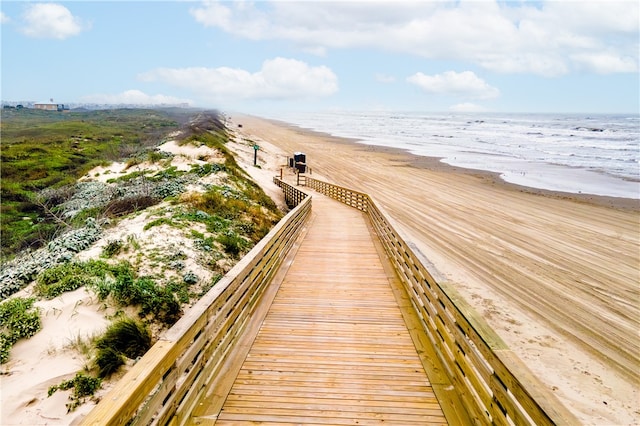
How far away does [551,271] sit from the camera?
497 inches

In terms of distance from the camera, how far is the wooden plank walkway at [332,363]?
4000mm

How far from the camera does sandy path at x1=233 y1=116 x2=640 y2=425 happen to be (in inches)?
303

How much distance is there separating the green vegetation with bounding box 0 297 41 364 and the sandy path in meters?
9.10

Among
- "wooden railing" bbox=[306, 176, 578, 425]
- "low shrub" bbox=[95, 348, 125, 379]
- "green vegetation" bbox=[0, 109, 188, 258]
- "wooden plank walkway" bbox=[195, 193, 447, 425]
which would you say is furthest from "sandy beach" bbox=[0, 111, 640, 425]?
"green vegetation" bbox=[0, 109, 188, 258]

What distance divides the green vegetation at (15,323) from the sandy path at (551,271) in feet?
29.9

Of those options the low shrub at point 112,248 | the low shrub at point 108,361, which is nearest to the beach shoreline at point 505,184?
the low shrub at point 112,248

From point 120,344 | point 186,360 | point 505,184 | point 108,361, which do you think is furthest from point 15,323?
point 505,184

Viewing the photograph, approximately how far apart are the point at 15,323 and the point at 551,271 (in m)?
13.7

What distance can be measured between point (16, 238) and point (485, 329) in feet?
62.8

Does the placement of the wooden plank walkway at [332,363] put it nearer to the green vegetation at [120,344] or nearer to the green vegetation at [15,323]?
the green vegetation at [120,344]

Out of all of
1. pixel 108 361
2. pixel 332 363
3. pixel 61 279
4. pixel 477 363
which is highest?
pixel 477 363

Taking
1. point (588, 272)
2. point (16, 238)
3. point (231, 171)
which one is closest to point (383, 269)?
point (588, 272)

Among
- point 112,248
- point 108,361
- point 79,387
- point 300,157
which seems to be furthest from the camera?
point 300,157

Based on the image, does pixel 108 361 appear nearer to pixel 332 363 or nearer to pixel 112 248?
pixel 332 363
